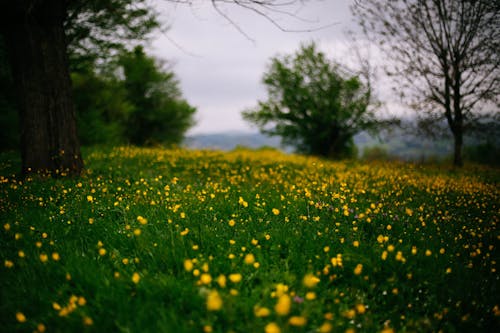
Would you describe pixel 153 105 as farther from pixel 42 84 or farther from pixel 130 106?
pixel 42 84

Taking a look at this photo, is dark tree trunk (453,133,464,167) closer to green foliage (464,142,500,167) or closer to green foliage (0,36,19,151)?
green foliage (464,142,500,167)

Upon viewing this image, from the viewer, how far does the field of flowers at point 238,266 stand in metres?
1.80

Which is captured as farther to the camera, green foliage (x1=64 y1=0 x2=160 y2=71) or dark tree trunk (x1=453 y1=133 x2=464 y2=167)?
dark tree trunk (x1=453 y1=133 x2=464 y2=167)

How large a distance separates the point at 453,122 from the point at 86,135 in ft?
56.4

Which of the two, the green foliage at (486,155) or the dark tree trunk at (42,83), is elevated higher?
the dark tree trunk at (42,83)

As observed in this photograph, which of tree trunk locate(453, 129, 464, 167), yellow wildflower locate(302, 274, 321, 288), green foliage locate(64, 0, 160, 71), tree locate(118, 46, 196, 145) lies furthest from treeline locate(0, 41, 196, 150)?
tree trunk locate(453, 129, 464, 167)

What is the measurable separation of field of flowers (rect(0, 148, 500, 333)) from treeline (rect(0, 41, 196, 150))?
11.2 meters

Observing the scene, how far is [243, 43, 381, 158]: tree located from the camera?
662 inches

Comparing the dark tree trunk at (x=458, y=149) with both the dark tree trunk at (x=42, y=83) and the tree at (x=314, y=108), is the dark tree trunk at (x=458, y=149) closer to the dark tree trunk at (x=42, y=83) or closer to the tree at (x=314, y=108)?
the tree at (x=314, y=108)

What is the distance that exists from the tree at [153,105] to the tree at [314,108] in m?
10.3

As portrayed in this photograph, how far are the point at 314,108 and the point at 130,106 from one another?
45.8ft

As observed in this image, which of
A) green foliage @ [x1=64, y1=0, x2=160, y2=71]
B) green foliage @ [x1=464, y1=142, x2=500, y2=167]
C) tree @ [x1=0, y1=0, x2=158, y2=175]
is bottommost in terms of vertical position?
green foliage @ [x1=464, y1=142, x2=500, y2=167]

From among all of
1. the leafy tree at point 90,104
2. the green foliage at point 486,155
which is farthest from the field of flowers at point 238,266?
the green foliage at point 486,155

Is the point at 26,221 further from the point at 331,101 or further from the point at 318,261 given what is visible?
the point at 331,101
